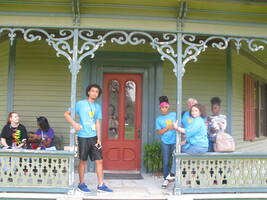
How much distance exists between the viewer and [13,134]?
590 cm

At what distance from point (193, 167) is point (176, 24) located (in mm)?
2551

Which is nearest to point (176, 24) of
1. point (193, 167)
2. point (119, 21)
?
point (119, 21)

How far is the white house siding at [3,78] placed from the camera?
712cm

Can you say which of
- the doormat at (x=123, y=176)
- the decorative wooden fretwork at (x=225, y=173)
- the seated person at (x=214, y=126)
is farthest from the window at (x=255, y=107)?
the doormat at (x=123, y=176)

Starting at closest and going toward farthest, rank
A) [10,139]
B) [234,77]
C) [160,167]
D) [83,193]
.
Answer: [83,193] → [10,139] → [160,167] → [234,77]

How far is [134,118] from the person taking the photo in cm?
728

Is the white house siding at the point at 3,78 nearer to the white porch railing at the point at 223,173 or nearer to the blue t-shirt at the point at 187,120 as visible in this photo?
the blue t-shirt at the point at 187,120

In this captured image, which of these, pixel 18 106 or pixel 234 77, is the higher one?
pixel 234 77

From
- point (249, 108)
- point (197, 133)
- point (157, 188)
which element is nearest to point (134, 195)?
point (157, 188)

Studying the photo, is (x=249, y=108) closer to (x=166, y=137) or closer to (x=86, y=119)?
(x=166, y=137)

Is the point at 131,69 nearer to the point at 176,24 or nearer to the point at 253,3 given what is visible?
the point at 176,24

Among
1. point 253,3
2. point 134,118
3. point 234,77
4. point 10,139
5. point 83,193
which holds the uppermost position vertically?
point 253,3

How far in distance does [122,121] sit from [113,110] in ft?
1.10

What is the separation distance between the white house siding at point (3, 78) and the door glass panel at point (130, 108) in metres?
2.80
